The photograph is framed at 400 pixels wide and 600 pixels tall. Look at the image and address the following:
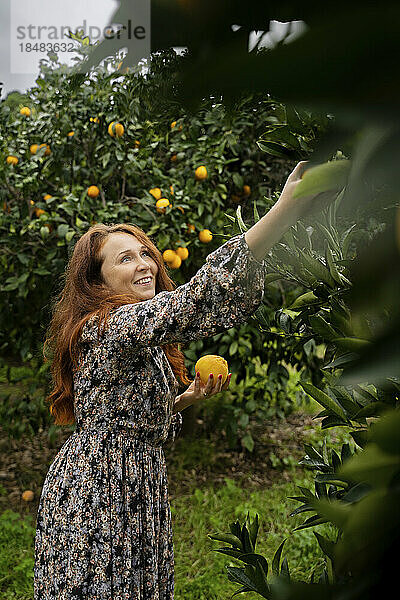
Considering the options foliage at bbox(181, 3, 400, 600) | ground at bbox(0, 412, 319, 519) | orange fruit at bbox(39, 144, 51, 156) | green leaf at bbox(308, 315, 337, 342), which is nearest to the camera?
foliage at bbox(181, 3, 400, 600)

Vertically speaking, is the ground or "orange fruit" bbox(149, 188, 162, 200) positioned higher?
"orange fruit" bbox(149, 188, 162, 200)

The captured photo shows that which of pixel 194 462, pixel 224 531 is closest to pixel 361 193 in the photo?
pixel 224 531

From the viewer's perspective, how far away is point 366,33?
0.17 metres

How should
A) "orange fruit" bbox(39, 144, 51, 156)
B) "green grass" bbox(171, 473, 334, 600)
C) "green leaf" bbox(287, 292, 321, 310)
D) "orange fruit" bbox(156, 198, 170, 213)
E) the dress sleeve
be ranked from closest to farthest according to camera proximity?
"green leaf" bbox(287, 292, 321, 310) < the dress sleeve < "green grass" bbox(171, 473, 334, 600) < "orange fruit" bbox(156, 198, 170, 213) < "orange fruit" bbox(39, 144, 51, 156)

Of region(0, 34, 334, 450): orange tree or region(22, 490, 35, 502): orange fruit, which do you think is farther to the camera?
region(22, 490, 35, 502): orange fruit

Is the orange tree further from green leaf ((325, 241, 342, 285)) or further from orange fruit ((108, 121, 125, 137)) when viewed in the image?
green leaf ((325, 241, 342, 285))

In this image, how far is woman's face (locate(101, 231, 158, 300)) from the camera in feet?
5.31

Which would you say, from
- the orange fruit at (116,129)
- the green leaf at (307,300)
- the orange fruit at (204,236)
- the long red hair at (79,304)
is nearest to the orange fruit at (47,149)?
the orange fruit at (116,129)

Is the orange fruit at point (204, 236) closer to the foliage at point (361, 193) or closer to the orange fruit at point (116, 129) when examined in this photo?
the orange fruit at point (116, 129)

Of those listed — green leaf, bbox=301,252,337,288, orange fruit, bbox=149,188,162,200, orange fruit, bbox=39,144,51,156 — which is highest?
orange fruit, bbox=39,144,51,156

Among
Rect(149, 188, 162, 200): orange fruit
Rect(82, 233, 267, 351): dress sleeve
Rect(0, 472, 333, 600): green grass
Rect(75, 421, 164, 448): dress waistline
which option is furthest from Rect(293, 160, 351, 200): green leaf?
Rect(149, 188, 162, 200): orange fruit

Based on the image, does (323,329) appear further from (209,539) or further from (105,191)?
(105,191)

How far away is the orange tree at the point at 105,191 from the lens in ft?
8.98

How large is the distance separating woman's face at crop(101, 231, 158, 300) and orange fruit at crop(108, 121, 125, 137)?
1.16 meters
